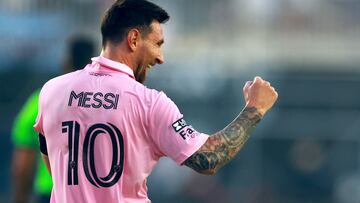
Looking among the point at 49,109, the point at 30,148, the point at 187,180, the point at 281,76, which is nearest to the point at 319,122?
the point at 281,76

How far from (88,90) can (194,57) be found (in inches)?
581

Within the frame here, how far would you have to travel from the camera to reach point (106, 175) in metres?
5.54

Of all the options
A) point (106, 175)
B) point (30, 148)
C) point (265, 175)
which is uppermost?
point (106, 175)

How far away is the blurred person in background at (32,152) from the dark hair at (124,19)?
2.85 m

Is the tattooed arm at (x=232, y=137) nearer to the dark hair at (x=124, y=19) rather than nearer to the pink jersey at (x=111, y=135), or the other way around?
the pink jersey at (x=111, y=135)

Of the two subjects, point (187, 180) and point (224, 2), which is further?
point (224, 2)

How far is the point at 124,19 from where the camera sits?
5695mm

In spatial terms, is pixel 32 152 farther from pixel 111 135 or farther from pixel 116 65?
pixel 111 135

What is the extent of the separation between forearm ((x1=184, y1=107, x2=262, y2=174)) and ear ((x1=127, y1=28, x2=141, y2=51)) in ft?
1.72

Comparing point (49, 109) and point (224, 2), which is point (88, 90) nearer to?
point (49, 109)

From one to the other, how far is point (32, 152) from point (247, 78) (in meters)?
10.9

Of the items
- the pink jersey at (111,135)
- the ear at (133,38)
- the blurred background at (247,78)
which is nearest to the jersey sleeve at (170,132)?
the pink jersey at (111,135)

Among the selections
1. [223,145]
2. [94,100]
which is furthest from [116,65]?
[223,145]

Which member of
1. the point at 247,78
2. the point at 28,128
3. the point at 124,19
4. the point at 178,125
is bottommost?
the point at 247,78
